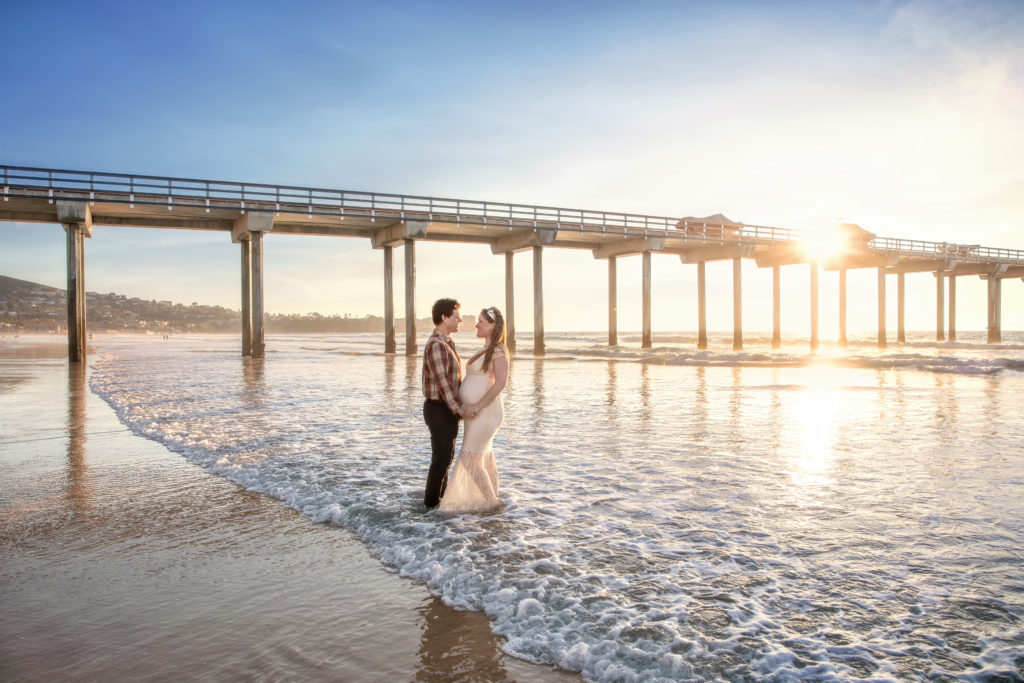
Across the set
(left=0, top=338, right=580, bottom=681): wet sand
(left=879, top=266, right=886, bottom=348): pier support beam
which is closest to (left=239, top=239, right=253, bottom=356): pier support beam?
(left=0, top=338, right=580, bottom=681): wet sand

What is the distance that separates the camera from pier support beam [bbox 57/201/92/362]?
2175 centimetres

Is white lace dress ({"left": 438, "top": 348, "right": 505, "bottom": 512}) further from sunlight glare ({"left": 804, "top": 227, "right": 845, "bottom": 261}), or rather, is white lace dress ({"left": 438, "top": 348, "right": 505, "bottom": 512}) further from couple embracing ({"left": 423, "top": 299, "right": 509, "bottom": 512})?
sunlight glare ({"left": 804, "top": 227, "right": 845, "bottom": 261})

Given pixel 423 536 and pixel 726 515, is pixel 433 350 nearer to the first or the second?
pixel 423 536

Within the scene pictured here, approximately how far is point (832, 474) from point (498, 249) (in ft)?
88.8

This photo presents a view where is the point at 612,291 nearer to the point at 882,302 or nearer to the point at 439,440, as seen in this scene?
the point at 882,302

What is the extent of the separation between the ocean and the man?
37 centimetres

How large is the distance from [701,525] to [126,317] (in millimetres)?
138965

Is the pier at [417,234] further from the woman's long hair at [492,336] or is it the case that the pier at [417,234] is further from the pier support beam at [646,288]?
the woman's long hair at [492,336]

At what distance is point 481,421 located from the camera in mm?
4602

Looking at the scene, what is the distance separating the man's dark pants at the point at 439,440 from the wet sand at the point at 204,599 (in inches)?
32.0

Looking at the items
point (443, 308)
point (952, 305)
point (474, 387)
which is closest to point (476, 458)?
point (474, 387)

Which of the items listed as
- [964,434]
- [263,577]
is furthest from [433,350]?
[964,434]

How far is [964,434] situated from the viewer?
25.5 feet

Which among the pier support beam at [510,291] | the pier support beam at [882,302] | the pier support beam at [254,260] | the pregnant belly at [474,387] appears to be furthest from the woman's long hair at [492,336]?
the pier support beam at [882,302]
